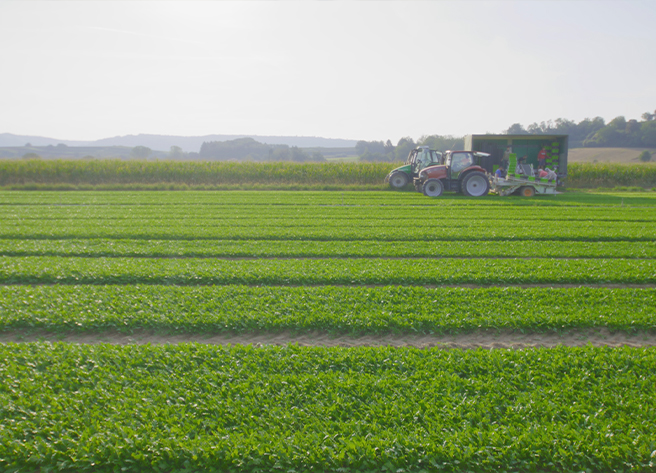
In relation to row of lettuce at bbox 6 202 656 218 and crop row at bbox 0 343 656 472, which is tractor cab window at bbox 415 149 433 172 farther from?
crop row at bbox 0 343 656 472

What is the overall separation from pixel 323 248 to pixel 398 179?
19.4m

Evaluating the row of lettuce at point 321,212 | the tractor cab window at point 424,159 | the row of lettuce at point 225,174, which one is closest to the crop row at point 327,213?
the row of lettuce at point 321,212

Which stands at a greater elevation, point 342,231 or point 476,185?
point 476,185

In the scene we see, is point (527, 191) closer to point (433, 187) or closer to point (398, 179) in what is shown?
point (433, 187)

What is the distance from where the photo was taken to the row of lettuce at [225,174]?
37.0m

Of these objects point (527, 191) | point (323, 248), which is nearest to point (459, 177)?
point (527, 191)

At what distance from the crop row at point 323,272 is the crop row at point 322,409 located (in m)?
3.31

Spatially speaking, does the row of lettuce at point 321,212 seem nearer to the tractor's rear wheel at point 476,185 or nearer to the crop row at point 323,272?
the tractor's rear wheel at point 476,185

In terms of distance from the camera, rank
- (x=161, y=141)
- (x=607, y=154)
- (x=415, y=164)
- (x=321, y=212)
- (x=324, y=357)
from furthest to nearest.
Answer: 1. (x=161, y=141)
2. (x=607, y=154)
3. (x=415, y=164)
4. (x=321, y=212)
5. (x=324, y=357)

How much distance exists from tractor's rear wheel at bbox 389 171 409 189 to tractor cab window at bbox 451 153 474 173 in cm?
538

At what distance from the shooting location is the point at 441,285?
340 inches

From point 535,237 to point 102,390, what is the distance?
1258 centimetres

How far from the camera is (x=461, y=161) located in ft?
80.1

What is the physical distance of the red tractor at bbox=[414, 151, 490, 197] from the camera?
2434 cm
